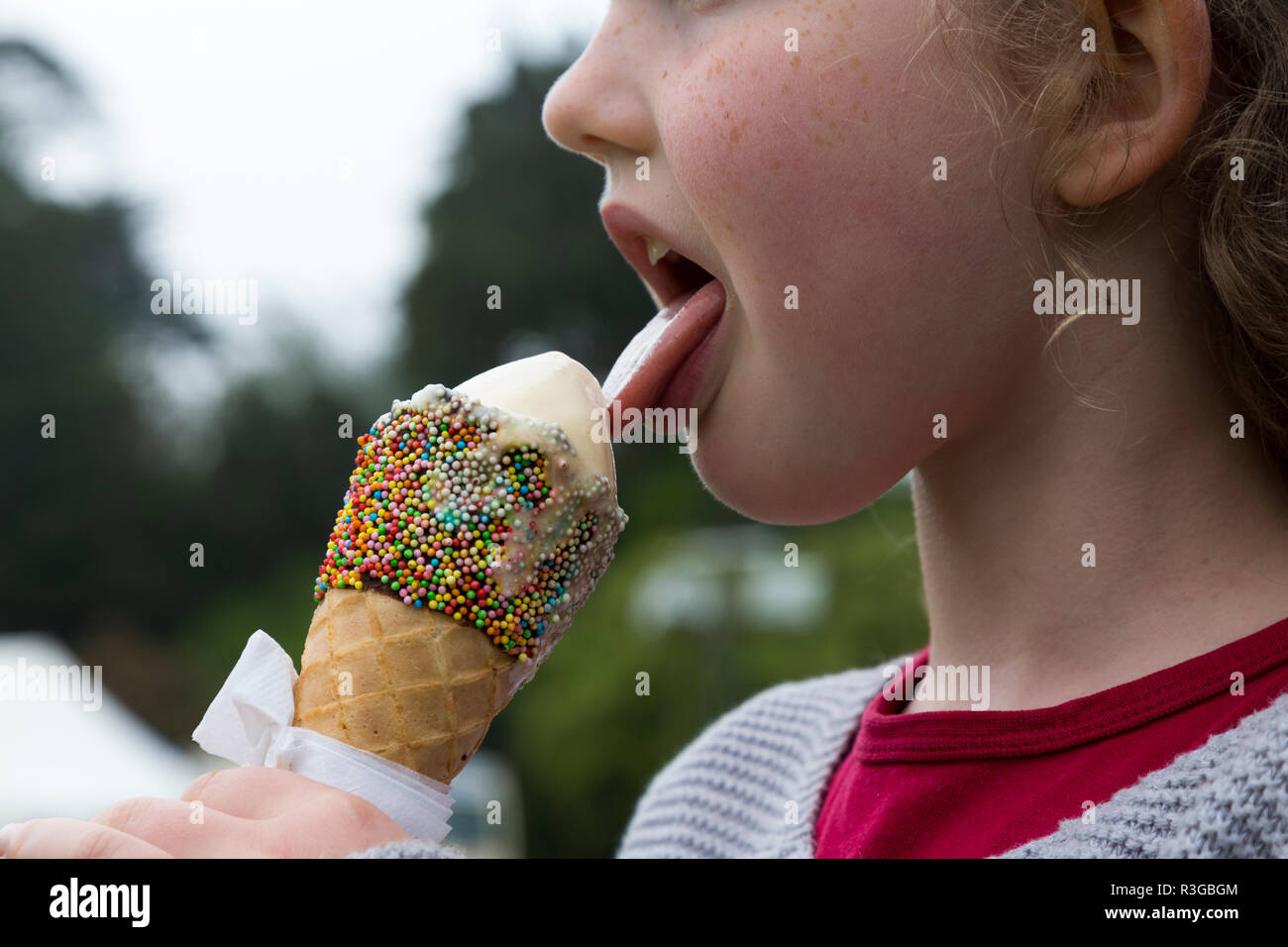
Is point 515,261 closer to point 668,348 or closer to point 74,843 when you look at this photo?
point 668,348

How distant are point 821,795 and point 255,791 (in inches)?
41.6

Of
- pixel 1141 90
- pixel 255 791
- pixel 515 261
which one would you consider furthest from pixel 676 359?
pixel 515 261

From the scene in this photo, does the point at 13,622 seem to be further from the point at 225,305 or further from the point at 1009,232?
the point at 1009,232

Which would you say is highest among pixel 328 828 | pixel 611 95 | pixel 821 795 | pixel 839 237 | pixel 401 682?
pixel 611 95

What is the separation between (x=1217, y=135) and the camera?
1.80 m

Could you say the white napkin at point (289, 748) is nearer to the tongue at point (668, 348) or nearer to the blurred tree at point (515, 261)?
the tongue at point (668, 348)

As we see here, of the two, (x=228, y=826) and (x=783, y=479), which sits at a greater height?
(x=783, y=479)

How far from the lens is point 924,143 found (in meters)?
1.75

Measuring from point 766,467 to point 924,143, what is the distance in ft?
1.69

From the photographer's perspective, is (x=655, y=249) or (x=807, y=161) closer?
(x=807, y=161)
